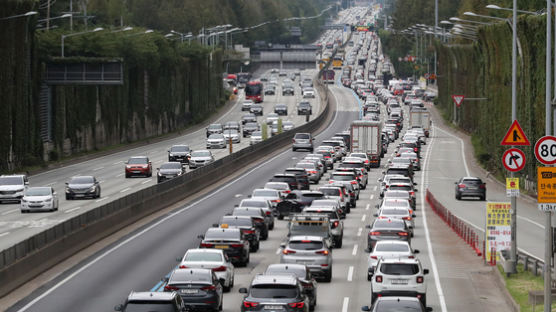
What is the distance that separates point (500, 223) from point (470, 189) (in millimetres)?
29646

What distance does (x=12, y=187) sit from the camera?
198 feet

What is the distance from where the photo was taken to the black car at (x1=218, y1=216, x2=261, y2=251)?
4216 cm

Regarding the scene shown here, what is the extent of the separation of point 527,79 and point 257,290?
149 feet

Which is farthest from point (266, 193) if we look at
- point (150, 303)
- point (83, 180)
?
point (150, 303)

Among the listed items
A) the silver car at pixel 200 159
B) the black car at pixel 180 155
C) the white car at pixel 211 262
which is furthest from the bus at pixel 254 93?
the white car at pixel 211 262

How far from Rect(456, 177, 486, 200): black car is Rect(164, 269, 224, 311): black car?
4014cm

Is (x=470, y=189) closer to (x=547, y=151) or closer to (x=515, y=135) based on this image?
(x=515, y=135)

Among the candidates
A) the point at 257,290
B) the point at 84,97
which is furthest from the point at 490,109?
the point at 257,290

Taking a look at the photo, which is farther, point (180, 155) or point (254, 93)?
point (254, 93)

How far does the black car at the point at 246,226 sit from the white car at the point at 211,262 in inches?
368

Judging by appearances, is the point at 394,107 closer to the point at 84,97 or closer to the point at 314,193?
the point at 84,97

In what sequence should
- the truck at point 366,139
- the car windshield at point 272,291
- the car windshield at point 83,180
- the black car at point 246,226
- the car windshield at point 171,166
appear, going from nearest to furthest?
the car windshield at point 272,291 < the black car at point 246,226 < the car windshield at point 83,180 < the car windshield at point 171,166 < the truck at point 366,139

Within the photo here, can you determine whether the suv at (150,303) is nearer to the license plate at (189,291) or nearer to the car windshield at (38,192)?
the license plate at (189,291)

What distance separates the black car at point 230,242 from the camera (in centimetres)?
3722
